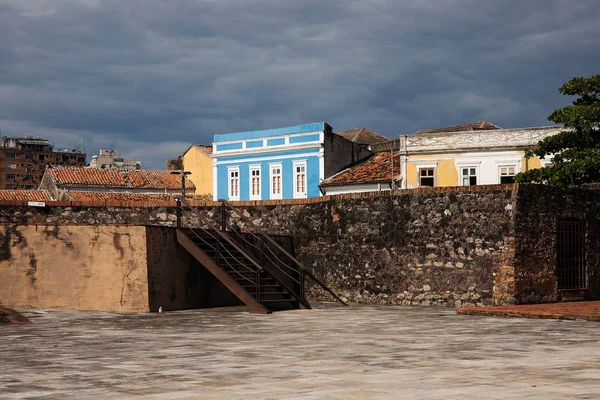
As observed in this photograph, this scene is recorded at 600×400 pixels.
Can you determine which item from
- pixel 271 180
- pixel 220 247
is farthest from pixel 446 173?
pixel 220 247

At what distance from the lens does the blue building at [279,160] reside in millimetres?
44750

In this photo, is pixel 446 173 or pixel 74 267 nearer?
pixel 74 267

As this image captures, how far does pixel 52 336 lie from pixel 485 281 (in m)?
9.11

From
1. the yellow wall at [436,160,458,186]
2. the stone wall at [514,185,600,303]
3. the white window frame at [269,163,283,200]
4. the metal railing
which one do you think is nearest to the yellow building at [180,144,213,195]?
the white window frame at [269,163,283,200]

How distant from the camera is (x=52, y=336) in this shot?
10.9m

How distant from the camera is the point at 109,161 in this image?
75.3m

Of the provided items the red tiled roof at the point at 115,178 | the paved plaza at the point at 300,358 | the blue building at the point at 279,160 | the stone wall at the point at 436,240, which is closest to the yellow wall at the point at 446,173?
the blue building at the point at 279,160

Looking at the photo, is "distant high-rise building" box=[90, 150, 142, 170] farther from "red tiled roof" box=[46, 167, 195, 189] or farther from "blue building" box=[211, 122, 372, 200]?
"blue building" box=[211, 122, 372, 200]

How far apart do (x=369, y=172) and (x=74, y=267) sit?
28.0 metres

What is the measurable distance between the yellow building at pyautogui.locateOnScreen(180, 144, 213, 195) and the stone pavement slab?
40.5 meters

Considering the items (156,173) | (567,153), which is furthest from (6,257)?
(156,173)

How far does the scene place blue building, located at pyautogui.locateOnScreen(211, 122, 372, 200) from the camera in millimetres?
44750

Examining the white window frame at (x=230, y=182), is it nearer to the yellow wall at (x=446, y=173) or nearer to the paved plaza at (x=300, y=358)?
the yellow wall at (x=446, y=173)

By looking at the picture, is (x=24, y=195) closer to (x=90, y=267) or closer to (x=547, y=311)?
(x=90, y=267)
